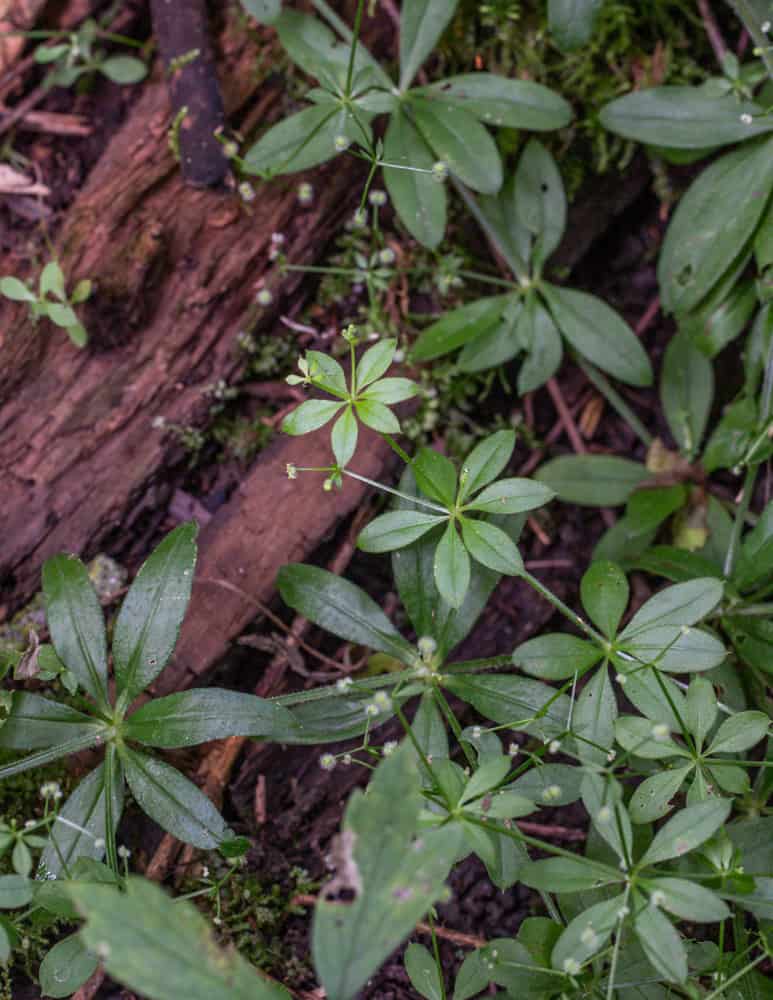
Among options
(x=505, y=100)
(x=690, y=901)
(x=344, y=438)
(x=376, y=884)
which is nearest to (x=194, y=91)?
(x=505, y=100)

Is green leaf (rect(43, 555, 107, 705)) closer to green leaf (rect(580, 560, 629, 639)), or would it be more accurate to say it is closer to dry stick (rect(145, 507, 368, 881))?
dry stick (rect(145, 507, 368, 881))

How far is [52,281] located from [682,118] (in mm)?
2078

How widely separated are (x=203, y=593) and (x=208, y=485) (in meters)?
0.46

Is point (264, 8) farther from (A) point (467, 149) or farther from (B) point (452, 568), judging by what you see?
(B) point (452, 568)

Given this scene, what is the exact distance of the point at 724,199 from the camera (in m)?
2.94

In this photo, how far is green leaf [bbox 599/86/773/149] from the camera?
114 inches

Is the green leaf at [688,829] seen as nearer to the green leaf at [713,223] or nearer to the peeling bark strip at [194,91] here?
the green leaf at [713,223]

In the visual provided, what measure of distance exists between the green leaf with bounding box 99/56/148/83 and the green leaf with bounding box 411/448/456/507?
6.17 ft

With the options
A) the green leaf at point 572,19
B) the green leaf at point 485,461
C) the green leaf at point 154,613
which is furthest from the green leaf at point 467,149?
the green leaf at point 154,613

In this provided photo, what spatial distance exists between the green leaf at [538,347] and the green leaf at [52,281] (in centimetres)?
150

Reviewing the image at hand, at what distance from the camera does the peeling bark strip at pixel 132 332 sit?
291 cm

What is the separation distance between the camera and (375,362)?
2.23 meters

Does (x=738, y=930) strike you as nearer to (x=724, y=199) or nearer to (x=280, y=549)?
(x=280, y=549)

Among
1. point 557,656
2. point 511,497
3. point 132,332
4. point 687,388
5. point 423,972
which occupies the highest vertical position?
point 132,332
